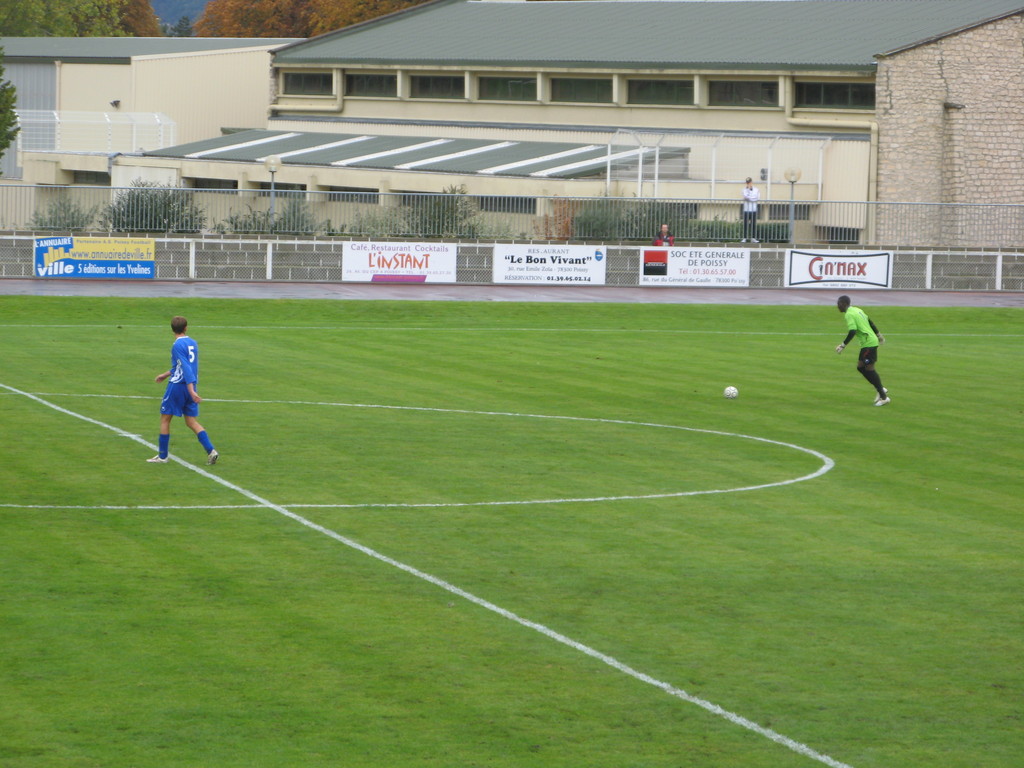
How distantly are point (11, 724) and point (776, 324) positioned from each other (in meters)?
32.9

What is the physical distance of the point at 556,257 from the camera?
1857 inches

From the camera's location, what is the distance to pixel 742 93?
63.6 meters

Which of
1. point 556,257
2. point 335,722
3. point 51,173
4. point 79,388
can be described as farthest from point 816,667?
point 51,173

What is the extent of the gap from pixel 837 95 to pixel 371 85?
25165 millimetres

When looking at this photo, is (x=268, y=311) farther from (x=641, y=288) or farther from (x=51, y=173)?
(x=51, y=173)

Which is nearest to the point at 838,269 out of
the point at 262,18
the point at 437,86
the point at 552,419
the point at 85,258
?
the point at 85,258

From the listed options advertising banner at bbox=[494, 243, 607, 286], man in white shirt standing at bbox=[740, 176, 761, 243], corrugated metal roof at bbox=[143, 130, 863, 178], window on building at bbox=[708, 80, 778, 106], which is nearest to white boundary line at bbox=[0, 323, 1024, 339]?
advertising banner at bbox=[494, 243, 607, 286]

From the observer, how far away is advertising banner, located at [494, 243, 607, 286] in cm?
4675

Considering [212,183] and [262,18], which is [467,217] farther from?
[262,18]

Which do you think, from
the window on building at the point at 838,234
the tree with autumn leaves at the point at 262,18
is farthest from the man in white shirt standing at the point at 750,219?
the tree with autumn leaves at the point at 262,18

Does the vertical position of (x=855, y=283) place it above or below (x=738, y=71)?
below

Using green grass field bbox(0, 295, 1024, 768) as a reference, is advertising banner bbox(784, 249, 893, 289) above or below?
above

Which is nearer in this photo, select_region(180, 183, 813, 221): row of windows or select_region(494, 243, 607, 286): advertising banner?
select_region(494, 243, 607, 286): advertising banner

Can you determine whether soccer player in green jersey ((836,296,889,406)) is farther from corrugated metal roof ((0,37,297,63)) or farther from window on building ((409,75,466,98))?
corrugated metal roof ((0,37,297,63))
